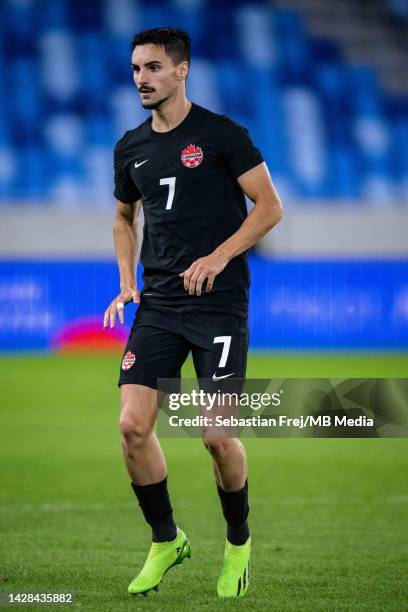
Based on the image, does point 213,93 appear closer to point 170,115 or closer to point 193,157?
point 170,115

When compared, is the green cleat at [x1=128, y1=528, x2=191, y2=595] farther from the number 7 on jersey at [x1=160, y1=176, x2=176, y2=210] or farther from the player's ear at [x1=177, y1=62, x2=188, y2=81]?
the player's ear at [x1=177, y1=62, x2=188, y2=81]

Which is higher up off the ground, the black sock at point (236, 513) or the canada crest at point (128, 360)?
the canada crest at point (128, 360)

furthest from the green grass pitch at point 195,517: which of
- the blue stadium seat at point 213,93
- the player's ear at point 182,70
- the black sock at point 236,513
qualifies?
the blue stadium seat at point 213,93

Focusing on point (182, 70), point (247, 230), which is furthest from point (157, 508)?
point (182, 70)

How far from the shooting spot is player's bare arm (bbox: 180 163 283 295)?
458cm

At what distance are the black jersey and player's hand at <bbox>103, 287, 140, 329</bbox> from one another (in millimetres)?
116

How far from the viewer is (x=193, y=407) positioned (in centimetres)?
475

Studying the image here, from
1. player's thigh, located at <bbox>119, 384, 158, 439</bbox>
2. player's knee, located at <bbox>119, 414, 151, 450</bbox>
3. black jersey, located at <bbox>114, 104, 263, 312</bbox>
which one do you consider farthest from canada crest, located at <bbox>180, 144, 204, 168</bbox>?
player's knee, located at <bbox>119, 414, 151, 450</bbox>

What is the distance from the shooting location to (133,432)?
4602mm

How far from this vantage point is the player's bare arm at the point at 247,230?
458 centimetres

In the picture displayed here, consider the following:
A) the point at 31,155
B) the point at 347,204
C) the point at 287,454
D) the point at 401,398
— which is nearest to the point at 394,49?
the point at 347,204

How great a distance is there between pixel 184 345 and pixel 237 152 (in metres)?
0.82

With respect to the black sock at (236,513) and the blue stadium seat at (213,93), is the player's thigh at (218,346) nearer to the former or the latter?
the black sock at (236,513)

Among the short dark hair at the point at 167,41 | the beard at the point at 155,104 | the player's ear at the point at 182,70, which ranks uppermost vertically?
the short dark hair at the point at 167,41
